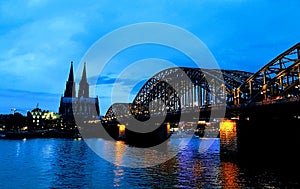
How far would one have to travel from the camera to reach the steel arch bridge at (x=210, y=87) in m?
55.5

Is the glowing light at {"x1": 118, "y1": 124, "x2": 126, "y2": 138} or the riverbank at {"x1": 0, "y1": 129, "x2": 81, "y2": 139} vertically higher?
the glowing light at {"x1": 118, "y1": 124, "x2": 126, "y2": 138}

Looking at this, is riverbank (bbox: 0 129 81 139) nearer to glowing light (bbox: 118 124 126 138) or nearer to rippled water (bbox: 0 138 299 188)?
glowing light (bbox: 118 124 126 138)

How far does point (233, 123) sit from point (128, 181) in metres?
24.3

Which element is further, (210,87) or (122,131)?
(122,131)

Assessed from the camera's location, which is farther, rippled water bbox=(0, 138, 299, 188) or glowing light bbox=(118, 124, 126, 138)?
glowing light bbox=(118, 124, 126, 138)

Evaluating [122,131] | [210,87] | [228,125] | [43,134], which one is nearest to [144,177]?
[228,125]

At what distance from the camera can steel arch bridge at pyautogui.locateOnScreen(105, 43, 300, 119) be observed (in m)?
55.5

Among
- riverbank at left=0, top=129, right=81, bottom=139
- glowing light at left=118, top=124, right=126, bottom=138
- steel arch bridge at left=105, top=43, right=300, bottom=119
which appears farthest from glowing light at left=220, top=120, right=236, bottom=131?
riverbank at left=0, top=129, right=81, bottom=139

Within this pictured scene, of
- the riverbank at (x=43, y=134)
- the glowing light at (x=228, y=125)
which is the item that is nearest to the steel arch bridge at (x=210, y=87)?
the glowing light at (x=228, y=125)

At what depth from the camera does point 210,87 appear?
85.5 meters

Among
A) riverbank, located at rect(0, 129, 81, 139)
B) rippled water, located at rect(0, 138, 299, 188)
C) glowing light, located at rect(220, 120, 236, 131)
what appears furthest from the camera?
riverbank, located at rect(0, 129, 81, 139)

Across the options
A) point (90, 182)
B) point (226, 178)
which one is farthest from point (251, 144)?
point (90, 182)

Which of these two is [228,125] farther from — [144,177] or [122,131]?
[122,131]

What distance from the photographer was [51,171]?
4091cm
